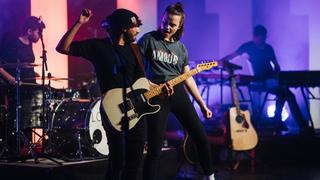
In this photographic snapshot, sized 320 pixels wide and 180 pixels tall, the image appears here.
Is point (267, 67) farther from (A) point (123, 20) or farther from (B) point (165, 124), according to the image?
(A) point (123, 20)

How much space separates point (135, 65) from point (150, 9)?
589cm

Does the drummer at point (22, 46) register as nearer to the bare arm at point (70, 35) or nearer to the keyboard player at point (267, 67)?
the bare arm at point (70, 35)

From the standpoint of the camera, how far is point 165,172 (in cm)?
659

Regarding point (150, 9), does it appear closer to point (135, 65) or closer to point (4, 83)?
point (4, 83)

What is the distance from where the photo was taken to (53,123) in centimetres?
654

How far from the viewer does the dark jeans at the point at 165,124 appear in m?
4.39

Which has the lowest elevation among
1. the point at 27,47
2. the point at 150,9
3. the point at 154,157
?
the point at 154,157

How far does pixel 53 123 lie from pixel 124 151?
291 cm

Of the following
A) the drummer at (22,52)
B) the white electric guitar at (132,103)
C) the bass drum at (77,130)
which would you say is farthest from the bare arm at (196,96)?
the drummer at (22,52)

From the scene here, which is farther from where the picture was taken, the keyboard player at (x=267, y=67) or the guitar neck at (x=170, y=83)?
the keyboard player at (x=267, y=67)

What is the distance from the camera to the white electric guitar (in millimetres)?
3932

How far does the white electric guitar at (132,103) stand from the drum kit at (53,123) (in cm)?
227

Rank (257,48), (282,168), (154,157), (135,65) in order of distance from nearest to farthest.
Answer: (135,65), (154,157), (282,168), (257,48)

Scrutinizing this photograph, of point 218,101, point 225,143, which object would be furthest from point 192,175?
point 218,101
